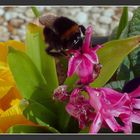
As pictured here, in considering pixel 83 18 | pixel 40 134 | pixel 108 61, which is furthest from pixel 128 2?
pixel 83 18

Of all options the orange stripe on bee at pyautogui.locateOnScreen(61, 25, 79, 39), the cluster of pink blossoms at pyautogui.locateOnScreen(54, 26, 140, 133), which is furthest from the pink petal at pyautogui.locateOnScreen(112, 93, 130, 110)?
the orange stripe on bee at pyautogui.locateOnScreen(61, 25, 79, 39)

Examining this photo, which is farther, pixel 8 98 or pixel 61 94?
pixel 8 98

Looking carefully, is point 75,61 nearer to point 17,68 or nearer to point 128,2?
point 17,68

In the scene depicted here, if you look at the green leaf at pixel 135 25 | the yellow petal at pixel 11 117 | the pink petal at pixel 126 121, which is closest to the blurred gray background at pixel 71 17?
the green leaf at pixel 135 25

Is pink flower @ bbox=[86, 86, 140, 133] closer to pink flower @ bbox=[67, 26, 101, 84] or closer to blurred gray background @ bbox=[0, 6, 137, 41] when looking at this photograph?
pink flower @ bbox=[67, 26, 101, 84]

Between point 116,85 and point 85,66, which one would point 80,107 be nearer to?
point 85,66

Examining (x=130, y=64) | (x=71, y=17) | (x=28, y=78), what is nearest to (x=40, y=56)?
(x=28, y=78)
